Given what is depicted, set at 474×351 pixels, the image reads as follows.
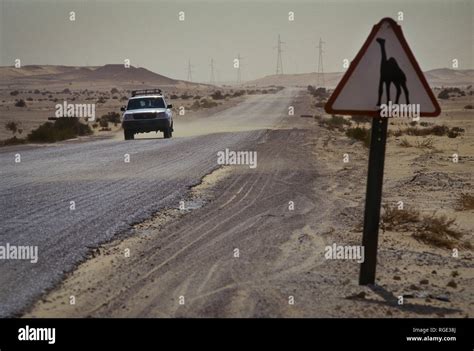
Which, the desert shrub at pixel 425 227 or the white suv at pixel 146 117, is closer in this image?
the desert shrub at pixel 425 227

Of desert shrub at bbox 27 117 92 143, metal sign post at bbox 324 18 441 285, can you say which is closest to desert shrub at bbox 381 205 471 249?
metal sign post at bbox 324 18 441 285

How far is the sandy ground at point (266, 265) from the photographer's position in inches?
219

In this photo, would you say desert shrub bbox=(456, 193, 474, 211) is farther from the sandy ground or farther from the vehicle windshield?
the vehicle windshield

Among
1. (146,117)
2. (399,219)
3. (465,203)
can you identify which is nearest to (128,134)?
(146,117)

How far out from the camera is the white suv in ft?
92.3

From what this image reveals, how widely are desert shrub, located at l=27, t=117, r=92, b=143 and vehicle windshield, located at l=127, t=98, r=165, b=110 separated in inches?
140

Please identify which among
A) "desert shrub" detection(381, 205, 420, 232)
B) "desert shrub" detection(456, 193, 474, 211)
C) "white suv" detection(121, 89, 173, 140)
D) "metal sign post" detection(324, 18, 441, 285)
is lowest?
"desert shrub" detection(456, 193, 474, 211)

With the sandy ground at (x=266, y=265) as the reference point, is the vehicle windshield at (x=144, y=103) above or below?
above

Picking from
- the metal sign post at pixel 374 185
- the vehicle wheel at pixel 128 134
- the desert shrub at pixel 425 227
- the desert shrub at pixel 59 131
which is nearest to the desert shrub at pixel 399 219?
the desert shrub at pixel 425 227

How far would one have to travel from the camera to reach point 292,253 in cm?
756

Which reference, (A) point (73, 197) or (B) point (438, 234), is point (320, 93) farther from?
(B) point (438, 234)

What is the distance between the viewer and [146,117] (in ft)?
92.2

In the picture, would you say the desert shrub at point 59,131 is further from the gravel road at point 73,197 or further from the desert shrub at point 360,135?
the desert shrub at point 360,135

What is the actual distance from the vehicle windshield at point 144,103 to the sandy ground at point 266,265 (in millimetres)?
16105
